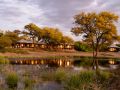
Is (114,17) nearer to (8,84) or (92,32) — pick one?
Answer: (92,32)

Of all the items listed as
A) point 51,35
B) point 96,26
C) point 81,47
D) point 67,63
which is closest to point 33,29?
point 51,35

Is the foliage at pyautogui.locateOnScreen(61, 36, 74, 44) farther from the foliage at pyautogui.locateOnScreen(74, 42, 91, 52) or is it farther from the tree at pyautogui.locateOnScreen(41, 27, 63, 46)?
the foliage at pyautogui.locateOnScreen(74, 42, 91, 52)

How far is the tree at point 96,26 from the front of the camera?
218 ft

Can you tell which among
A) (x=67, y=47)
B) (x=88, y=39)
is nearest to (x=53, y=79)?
(x=88, y=39)

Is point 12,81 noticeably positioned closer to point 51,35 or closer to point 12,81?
point 12,81

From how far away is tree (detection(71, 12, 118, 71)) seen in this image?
66.5 m

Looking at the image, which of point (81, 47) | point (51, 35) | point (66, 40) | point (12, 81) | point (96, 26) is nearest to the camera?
point (12, 81)

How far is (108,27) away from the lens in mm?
67188

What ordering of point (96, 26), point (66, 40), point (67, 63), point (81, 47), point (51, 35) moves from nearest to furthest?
point (67, 63) → point (96, 26) → point (51, 35) → point (66, 40) → point (81, 47)

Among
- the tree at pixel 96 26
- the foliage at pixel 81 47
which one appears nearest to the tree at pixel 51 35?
the foliage at pixel 81 47

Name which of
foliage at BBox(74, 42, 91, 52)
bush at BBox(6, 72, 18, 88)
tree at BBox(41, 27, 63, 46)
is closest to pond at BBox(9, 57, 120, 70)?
bush at BBox(6, 72, 18, 88)

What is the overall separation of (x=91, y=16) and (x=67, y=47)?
189 feet

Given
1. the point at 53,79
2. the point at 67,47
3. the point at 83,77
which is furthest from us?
the point at 67,47

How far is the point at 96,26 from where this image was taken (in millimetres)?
67438
